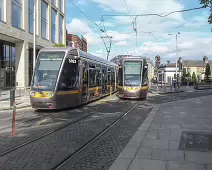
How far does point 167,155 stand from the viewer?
561cm

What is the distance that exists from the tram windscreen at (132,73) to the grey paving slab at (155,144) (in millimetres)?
11769

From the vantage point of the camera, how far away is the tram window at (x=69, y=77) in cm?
1227

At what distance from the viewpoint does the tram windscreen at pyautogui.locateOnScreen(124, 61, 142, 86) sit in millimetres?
18578

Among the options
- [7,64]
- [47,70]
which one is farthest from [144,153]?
[7,64]

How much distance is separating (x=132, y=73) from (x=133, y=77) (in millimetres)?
354

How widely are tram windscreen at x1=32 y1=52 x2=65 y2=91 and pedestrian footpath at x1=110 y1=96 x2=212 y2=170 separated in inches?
198

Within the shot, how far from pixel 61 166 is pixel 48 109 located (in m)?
8.48

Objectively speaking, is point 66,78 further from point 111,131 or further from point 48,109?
point 111,131

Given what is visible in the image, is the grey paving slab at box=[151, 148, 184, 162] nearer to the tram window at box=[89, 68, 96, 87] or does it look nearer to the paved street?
the paved street

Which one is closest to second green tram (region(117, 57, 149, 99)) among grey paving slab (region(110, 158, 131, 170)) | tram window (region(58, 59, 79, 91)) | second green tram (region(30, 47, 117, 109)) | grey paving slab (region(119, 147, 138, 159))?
second green tram (region(30, 47, 117, 109))

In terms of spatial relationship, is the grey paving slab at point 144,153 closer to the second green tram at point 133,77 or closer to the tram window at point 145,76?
the second green tram at point 133,77

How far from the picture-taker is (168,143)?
660cm

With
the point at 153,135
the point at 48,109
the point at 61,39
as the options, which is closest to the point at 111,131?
the point at 153,135

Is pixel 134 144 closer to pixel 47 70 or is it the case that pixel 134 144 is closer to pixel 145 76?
pixel 47 70
